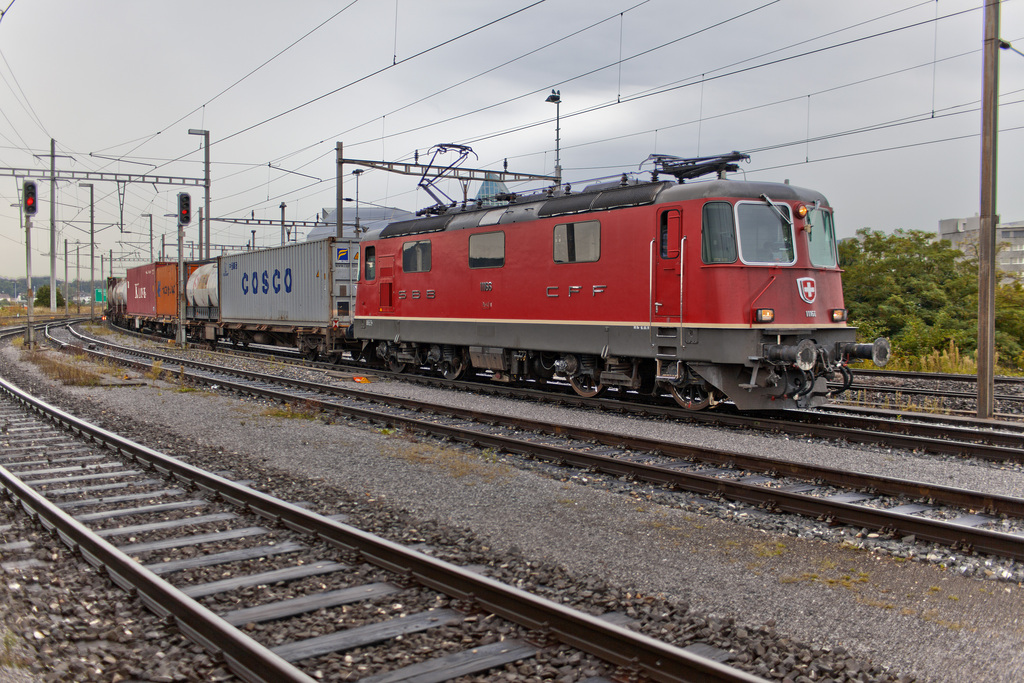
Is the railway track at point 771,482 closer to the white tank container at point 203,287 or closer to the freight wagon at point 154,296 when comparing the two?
the white tank container at point 203,287

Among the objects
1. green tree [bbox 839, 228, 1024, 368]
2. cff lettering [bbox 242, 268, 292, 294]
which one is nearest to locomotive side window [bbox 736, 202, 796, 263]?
green tree [bbox 839, 228, 1024, 368]

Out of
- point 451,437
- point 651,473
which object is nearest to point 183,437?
point 451,437

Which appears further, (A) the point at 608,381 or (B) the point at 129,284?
(B) the point at 129,284

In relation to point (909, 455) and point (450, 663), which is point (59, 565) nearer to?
point (450, 663)

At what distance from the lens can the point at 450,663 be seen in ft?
12.7

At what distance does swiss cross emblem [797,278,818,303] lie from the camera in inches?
448

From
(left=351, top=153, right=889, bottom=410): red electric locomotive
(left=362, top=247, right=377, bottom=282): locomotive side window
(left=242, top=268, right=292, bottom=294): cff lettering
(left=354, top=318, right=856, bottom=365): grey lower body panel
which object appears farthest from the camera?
(left=242, top=268, right=292, bottom=294): cff lettering

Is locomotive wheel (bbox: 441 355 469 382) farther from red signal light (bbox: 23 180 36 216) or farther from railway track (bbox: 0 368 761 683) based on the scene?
red signal light (bbox: 23 180 36 216)

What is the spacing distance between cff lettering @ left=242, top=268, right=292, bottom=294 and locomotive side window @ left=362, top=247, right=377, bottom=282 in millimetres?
6572

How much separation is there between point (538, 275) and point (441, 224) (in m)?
3.57

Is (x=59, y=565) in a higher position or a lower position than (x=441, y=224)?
lower

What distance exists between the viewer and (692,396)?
12.4 metres

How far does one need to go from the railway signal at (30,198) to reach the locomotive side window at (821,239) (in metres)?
23.8

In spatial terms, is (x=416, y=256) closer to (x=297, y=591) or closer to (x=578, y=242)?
(x=578, y=242)
